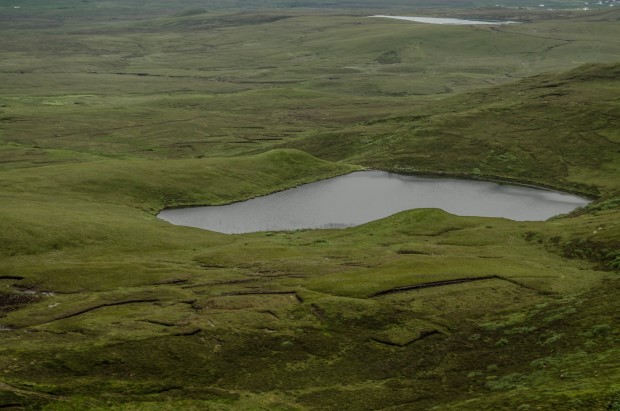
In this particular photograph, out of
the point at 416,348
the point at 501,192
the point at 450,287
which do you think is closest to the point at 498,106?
the point at 501,192

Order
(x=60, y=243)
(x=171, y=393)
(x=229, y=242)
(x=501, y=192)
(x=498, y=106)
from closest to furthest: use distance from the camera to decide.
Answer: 1. (x=171, y=393)
2. (x=60, y=243)
3. (x=229, y=242)
4. (x=501, y=192)
5. (x=498, y=106)

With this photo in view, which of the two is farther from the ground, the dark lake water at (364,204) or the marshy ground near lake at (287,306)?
the marshy ground near lake at (287,306)

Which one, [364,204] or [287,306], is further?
[364,204]

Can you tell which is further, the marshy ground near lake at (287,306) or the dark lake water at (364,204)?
the dark lake water at (364,204)

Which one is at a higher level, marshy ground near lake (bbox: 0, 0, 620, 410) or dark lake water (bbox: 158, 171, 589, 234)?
marshy ground near lake (bbox: 0, 0, 620, 410)

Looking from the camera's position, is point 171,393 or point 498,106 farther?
point 498,106

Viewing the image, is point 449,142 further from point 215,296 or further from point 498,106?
point 215,296

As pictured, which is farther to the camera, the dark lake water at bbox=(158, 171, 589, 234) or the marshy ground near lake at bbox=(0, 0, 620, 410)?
the dark lake water at bbox=(158, 171, 589, 234)

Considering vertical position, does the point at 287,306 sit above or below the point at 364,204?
above
